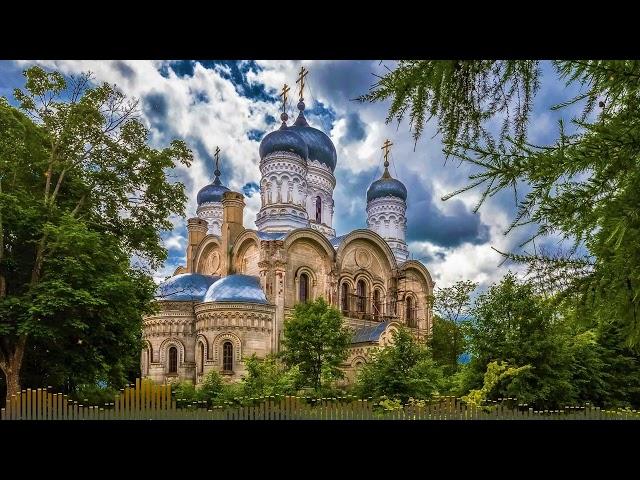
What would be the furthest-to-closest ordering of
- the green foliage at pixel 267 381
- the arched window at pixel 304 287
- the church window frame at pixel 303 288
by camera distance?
the arched window at pixel 304 287 < the church window frame at pixel 303 288 < the green foliage at pixel 267 381

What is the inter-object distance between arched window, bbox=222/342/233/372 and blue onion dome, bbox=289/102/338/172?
43.7 feet

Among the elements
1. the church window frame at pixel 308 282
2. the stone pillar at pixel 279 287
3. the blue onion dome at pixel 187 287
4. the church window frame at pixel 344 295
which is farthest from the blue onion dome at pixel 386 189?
the blue onion dome at pixel 187 287

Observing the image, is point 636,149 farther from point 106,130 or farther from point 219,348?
point 219,348

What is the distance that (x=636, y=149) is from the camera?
2.56 metres

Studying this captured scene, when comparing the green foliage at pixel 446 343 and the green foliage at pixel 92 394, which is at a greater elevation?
the green foliage at pixel 446 343

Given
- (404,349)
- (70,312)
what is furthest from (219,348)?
(70,312)

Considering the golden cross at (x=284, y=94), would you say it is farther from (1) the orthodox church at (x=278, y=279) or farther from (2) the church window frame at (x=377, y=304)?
(2) the church window frame at (x=377, y=304)

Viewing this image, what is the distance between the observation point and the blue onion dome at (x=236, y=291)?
20.7m

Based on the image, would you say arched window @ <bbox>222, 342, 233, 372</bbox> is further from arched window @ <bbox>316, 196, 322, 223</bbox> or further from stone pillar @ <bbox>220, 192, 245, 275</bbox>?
arched window @ <bbox>316, 196, 322, 223</bbox>

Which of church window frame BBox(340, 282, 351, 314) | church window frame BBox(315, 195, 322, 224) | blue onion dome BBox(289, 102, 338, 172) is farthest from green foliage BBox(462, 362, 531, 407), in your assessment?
blue onion dome BBox(289, 102, 338, 172)

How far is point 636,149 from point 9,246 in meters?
12.5

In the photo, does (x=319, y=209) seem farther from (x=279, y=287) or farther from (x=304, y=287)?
(x=279, y=287)

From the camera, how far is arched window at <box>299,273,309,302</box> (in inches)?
914

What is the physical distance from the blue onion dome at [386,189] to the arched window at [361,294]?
9.47m
